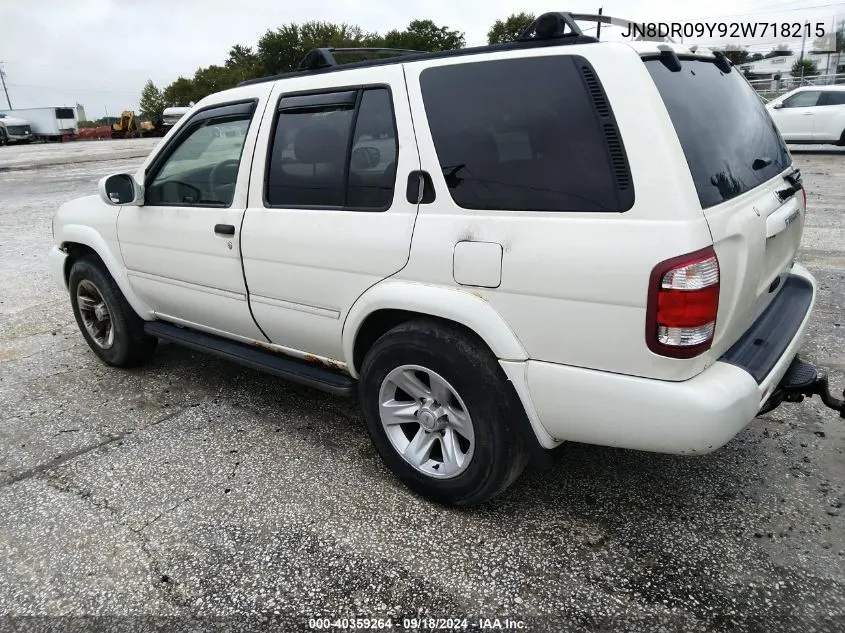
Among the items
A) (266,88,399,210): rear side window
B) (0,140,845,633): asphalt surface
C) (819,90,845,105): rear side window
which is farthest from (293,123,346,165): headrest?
(819,90,845,105): rear side window

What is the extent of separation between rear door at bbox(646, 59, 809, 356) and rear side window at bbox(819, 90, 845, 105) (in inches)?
563

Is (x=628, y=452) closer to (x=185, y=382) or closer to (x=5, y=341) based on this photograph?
(x=185, y=382)

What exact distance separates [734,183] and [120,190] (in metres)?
3.21

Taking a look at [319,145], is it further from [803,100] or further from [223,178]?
[803,100]

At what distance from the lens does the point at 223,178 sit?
3.40 meters

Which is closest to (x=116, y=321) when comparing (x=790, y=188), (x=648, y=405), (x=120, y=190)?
(x=120, y=190)

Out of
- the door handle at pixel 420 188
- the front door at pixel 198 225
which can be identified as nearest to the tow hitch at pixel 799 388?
the door handle at pixel 420 188

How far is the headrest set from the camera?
291 cm

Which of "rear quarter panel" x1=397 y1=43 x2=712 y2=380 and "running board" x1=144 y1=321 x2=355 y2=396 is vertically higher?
"rear quarter panel" x1=397 y1=43 x2=712 y2=380

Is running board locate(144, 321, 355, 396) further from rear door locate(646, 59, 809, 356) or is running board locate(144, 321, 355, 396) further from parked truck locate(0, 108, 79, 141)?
parked truck locate(0, 108, 79, 141)

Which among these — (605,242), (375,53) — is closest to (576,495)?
(605,242)

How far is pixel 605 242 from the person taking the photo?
2.11 metres

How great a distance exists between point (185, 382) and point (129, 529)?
1609 millimetres

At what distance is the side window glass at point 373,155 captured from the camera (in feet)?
8.81
